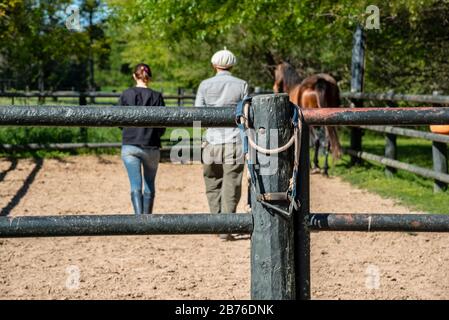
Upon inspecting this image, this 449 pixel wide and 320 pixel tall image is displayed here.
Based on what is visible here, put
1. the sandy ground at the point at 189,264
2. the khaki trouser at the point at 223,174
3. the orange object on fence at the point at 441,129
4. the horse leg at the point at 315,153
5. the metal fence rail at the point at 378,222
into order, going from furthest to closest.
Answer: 1. the horse leg at the point at 315,153
2. the orange object on fence at the point at 441,129
3. the khaki trouser at the point at 223,174
4. the sandy ground at the point at 189,264
5. the metal fence rail at the point at 378,222

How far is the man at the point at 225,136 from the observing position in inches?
263

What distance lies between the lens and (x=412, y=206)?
27.7ft

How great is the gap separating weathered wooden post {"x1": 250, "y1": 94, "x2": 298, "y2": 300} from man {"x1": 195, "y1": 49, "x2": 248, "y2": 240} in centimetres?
443

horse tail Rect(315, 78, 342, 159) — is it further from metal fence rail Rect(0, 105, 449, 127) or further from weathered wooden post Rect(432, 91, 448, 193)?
metal fence rail Rect(0, 105, 449, 127)

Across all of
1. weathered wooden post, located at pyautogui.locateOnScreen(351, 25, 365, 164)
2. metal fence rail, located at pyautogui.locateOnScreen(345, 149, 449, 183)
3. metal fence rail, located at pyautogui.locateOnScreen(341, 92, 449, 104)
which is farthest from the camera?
weathered wooden post, located at pyautogui.locateOnScreen(351, 25, 365, 164)

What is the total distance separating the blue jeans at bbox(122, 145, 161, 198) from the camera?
673 centimetres

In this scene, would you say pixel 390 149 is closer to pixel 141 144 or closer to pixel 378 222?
pixel 141 144

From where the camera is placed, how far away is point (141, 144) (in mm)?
6668

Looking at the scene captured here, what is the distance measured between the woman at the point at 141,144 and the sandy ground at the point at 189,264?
49 cm

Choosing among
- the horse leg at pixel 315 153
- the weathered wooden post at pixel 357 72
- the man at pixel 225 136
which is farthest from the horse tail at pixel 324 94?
the man at pixel 225 136

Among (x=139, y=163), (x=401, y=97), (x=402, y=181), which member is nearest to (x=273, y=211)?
(x=139, y=163)

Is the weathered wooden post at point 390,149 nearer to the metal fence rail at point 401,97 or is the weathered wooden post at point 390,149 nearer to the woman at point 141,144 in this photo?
the metal fence rail at point 401,97

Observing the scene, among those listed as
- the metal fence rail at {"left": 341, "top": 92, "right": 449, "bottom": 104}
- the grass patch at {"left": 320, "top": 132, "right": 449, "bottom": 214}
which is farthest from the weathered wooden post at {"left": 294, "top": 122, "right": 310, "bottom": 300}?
the metal fence rail at {"left": 341, "top": 92, "right": 449, "bottom": 104}
